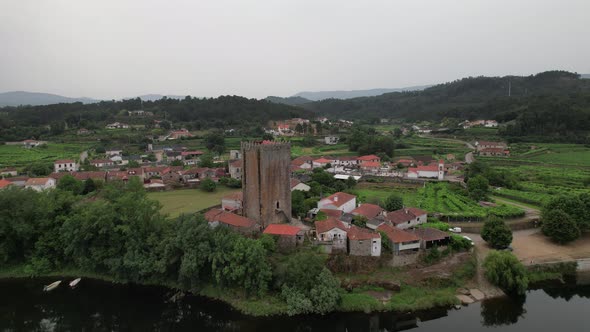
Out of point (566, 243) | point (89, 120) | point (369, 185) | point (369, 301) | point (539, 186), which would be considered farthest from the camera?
point (89, 120)

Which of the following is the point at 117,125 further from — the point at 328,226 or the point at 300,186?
the point at 328,226

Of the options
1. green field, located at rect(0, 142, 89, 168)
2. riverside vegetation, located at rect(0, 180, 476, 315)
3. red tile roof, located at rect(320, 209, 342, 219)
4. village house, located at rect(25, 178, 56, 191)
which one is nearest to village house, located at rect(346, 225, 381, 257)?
riverside vegetation, located at rect(0, 180, 476, 315)

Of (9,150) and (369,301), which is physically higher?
(9,150)

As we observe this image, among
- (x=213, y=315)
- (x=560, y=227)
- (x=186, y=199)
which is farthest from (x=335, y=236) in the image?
(x=186, y=199)

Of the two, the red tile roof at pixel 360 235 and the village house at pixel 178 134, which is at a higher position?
the village house at pixel 178 134

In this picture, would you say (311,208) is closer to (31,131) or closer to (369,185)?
(369,185)

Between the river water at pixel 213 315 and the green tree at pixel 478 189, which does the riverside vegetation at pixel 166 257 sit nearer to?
the river water at pixel 213 315

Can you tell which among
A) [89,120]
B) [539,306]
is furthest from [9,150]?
[539,306]

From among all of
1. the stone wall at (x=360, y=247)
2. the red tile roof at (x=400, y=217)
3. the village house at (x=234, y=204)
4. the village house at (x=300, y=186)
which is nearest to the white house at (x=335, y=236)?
the stone wall at (x=360, y=247)
